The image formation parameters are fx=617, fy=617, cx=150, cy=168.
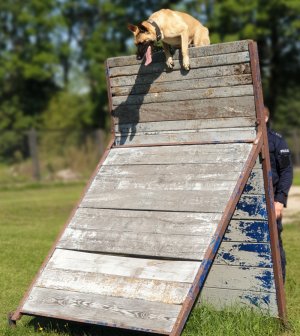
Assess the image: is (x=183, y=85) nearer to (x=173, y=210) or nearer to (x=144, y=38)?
(x=144, y=38)

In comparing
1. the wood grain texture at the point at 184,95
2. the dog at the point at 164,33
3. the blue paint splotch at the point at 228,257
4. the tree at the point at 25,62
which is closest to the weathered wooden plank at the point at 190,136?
the wood grain texture at the point at 184,95

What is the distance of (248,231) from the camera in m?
4.86

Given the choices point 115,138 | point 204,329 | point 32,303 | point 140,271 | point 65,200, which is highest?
point 115,138

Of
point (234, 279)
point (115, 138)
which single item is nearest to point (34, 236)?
point (115, 138)

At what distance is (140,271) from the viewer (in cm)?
432

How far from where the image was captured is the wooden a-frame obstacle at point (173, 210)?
421cm

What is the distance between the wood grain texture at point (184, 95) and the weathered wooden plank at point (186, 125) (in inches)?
7.1

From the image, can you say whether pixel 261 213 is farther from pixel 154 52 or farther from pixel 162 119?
pixel 154 52

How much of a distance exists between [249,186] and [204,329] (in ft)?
3.75

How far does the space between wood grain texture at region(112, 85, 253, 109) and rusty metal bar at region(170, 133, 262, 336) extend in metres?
0.37

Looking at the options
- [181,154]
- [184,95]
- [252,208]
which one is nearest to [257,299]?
[252,208]

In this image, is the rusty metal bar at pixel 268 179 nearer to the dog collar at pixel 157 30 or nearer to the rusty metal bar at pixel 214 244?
the rusty metal bar at pixel 214 244

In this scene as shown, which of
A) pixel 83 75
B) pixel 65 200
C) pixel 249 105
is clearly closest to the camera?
pixel 249 105

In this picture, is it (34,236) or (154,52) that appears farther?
(34,236)
